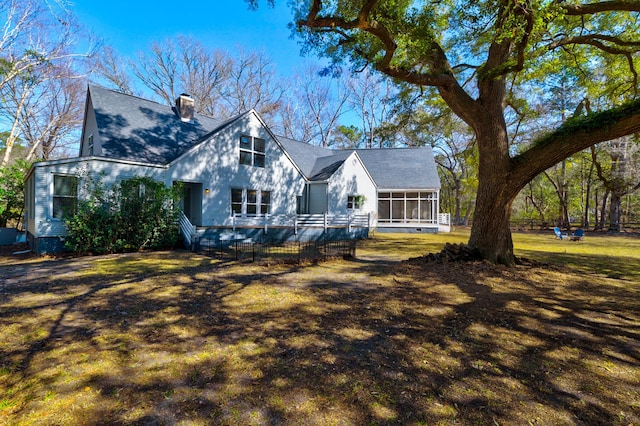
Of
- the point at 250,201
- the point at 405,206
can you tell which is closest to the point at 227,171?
the point at 250,201

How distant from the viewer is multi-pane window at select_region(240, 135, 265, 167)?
16.2 metres

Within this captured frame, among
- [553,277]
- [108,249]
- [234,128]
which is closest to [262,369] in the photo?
[553,277]

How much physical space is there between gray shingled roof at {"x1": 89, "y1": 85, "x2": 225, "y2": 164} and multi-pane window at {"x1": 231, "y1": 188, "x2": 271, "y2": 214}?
339 centimetres

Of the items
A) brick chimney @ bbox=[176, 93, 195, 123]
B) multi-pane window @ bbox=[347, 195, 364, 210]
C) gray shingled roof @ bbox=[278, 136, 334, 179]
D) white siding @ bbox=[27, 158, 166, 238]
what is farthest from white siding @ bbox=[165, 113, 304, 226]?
multi-pane window @ bbox=[347, 195, 364, 210]

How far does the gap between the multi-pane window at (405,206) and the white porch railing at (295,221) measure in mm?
6078

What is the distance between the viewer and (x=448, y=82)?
896 centimetres

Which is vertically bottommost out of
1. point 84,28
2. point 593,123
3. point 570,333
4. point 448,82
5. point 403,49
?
point 570,333

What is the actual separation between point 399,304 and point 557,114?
27548 millimetres

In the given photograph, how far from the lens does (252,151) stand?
16.5m

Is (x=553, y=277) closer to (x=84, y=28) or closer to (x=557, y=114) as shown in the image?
(x=557, y=114)

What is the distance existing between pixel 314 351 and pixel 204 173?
41.9 feet

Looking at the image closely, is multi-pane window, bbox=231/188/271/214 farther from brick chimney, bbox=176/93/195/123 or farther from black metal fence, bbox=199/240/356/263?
brick chimney, bbox=176/93/195/123

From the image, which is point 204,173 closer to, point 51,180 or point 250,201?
point 250,201

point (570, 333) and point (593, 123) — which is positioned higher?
point (593, 123)
